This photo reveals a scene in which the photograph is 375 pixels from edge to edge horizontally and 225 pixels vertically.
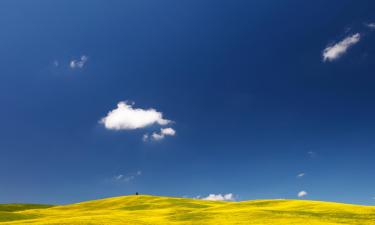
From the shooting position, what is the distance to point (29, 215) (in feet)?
192

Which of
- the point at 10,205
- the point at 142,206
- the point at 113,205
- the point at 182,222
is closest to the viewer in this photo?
the point at 182,222

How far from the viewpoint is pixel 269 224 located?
3947 centimetres

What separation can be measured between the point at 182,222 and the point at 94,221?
977 cm

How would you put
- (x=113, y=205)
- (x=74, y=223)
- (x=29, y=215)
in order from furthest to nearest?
(x=113, y=205), (x=29, y=215), (x=74, y=223)

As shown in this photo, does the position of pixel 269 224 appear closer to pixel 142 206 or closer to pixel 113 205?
pixel 142 206

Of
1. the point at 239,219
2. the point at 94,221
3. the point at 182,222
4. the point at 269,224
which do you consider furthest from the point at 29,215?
the point at 269,224

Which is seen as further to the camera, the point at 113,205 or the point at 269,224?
the point at 113,205

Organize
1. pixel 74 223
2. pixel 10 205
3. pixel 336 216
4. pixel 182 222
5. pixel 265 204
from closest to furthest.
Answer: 1. pixel 74 223
2. pixel 182 222
3. pixel 336 216
4. pixel 265 204
5. pixel 10 205

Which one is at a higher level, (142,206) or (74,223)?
(142,206)

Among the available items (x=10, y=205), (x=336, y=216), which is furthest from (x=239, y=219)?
(x=10, y=205)

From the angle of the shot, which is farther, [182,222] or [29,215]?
[29,215]

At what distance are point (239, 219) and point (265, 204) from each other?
68.8 ft

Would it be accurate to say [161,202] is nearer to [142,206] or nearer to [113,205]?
[142,206]

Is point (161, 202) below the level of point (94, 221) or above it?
above
